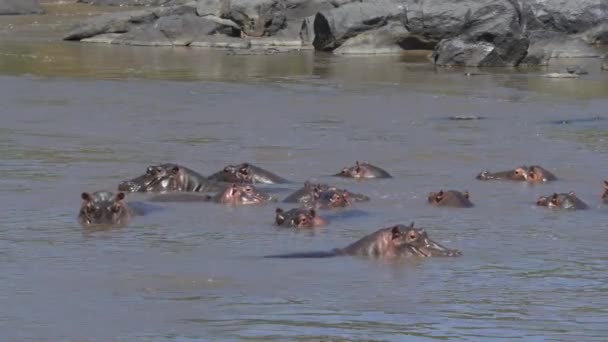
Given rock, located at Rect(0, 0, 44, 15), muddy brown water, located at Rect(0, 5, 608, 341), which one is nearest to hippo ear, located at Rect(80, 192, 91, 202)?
muddy brown water, located at Rect(0, 5, 608, 341)

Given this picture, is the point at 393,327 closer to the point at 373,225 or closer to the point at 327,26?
the point at 373,225

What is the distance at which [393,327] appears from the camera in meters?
6.44

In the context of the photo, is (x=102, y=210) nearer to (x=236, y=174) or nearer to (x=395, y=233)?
(x=236, y=174)

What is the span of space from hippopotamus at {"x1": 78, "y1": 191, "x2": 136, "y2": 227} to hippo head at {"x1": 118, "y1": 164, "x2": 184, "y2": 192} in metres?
1.34

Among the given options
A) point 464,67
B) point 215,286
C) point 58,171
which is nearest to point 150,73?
point 464,67

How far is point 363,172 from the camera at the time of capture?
37.7 ft

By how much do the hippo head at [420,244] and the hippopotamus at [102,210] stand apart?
6.53 feet

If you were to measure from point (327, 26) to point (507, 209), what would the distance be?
633 inches

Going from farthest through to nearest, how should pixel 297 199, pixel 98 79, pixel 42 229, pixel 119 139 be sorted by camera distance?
1. pixel 98 79
2. pixel 119 139
3. pixel 297 199
4. pixel 42 229

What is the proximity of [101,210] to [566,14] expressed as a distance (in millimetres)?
18725

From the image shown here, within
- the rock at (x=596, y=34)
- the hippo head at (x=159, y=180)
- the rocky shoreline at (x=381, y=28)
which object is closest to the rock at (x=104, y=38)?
the rocky shoreline at (x=381, y=28)

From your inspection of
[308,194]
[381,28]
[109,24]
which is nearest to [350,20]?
[381,28]

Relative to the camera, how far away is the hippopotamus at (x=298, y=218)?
917cm

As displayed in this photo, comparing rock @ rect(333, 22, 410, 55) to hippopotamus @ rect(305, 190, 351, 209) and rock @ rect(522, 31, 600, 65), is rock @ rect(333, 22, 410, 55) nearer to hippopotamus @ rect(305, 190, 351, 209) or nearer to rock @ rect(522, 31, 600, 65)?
rock @ rect(522, 31, 600, 65)
